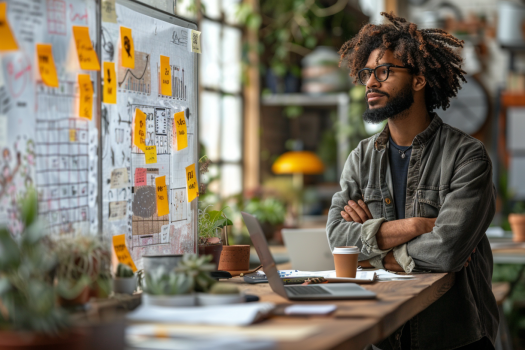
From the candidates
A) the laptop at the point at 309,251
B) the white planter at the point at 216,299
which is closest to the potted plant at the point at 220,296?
the white planter at the point at 216,299

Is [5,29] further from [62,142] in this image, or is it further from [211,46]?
[211,46]

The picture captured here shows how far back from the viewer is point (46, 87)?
1171 millimetres

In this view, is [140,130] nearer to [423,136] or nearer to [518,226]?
[423,136]

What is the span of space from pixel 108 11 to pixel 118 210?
432mm

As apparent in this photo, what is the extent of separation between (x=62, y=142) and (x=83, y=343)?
49cm

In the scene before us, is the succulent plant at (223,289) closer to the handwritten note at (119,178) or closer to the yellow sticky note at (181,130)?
the handwritten note at (119,178)

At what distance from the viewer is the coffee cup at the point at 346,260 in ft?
5.41

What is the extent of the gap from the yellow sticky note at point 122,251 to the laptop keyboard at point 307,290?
36cm

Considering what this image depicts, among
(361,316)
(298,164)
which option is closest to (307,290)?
(361,316)

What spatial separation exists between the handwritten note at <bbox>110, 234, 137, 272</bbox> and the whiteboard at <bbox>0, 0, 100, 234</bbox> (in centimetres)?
8

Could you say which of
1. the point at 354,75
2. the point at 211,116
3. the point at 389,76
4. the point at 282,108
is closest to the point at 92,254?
the point at 389,76

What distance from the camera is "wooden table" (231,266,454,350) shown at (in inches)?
37.7

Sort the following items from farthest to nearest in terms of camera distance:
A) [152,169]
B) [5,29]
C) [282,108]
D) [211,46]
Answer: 1. [282,108]
2. [211,46]
3. [152,169]
4. [5,29]

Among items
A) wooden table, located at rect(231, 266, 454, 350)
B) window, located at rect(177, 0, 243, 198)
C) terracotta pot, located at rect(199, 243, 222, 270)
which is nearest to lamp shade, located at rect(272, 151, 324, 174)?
window, located at rect(177, 0, 243, 198)
